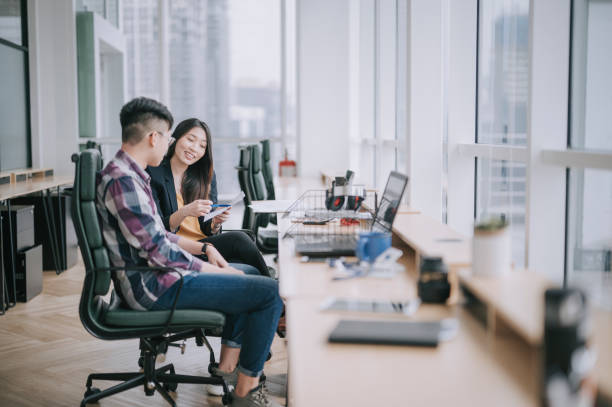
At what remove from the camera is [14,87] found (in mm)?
6801

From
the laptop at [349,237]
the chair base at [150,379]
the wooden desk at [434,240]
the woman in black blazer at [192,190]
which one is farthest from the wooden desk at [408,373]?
the woman in black blazer at [192,190]

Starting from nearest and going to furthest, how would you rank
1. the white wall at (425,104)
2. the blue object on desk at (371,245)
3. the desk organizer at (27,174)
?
the blue object on desk at (371,245)
the white wall at (425,104)
the desk organizer at (27,174)

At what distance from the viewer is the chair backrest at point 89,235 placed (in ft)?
7.95

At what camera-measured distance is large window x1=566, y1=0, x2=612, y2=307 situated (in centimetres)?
210

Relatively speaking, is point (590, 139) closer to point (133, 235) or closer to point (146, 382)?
point (133, 235)

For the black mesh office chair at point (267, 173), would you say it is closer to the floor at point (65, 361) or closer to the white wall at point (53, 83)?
the floor at point (65, 361)

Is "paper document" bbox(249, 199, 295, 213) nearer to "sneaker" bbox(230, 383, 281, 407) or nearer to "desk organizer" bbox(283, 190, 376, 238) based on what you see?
"desk organizer" bbox(283, 190, 376, 238)

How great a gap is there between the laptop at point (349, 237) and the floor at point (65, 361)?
0.79m

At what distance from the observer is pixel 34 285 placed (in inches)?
192

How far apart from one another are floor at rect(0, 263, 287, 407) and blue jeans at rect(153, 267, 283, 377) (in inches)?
16.5

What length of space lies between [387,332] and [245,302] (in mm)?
1074

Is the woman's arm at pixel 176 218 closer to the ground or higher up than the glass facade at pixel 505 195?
closer to the ground

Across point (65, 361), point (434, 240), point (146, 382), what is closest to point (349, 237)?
point (434, 240)

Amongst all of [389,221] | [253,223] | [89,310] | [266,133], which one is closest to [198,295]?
[89,310]
